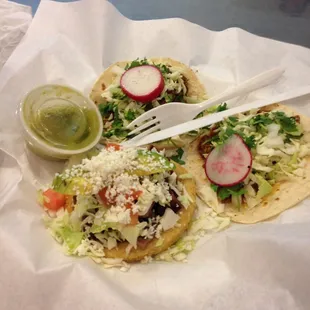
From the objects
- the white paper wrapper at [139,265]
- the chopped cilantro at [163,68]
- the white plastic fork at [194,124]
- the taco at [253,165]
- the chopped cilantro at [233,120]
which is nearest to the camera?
the white paper wrapper at [139,265]

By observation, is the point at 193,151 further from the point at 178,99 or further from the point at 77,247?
the point at 77,247

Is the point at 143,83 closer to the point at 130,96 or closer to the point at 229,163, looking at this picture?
the point at 130,96

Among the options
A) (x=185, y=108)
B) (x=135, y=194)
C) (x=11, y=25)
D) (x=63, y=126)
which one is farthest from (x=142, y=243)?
(x=11, y=25)

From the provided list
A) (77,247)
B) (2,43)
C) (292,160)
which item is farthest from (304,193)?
(2,43)

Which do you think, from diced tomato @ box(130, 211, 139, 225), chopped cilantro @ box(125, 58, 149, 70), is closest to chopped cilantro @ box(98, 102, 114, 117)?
chopped cilantro @ box(125, 58, 149, 70)

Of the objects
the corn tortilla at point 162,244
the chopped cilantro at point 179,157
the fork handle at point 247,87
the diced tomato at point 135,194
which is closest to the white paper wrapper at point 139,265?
the corn tortilla at point 162,244

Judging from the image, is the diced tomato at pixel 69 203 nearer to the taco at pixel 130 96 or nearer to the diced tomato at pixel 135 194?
the diced tomato at pixel 135 194

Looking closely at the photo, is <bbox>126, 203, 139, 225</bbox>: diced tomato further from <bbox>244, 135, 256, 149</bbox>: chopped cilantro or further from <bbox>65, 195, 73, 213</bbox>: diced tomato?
<bbox>244, 135, 256, 149</bbox>: chopped cilantro
